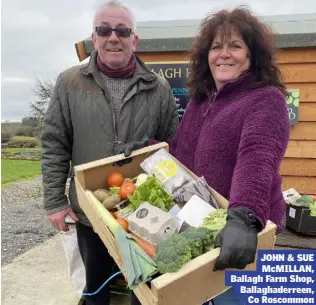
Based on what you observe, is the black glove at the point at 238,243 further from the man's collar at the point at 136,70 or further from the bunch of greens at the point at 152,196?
the man's collar at the point at 136,70

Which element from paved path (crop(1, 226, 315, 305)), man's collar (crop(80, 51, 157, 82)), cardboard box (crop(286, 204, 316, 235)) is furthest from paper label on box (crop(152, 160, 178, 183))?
cardboard box (crop(286, 204, 316, 235))

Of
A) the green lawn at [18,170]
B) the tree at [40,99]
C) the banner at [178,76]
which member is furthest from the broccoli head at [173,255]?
the tree at [40,99]

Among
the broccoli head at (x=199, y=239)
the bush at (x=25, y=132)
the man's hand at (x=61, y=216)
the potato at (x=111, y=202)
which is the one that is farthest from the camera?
the bush at (x=25, y=132)

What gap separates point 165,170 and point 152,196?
0.19 meters

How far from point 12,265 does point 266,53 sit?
3704mm

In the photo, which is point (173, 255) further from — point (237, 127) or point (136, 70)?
point (136, 70)

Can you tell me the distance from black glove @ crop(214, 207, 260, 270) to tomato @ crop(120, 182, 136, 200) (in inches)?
25.3

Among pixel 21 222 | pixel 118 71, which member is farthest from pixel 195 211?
pixel 21 222

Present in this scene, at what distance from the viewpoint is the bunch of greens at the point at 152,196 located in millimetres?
1673

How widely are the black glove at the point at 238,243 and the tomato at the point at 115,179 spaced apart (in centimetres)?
79

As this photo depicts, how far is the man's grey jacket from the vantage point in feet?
7.20

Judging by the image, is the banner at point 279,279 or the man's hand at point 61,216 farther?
the man's hand at point 61,216

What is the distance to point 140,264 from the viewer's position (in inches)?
50.9

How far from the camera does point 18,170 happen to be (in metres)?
14.9
